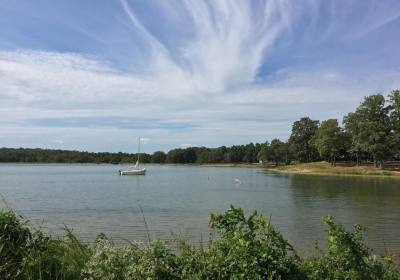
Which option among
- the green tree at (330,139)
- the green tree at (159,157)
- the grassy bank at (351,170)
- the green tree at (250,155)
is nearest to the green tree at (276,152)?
the green tree at (250,155)

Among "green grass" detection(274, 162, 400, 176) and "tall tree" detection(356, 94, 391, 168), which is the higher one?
"tall tree" detection(356, 94, 391, 168)

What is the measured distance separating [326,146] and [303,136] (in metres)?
20.9

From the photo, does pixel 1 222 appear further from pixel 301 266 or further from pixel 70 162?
pixel 70 162

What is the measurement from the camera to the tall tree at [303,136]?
8306cm

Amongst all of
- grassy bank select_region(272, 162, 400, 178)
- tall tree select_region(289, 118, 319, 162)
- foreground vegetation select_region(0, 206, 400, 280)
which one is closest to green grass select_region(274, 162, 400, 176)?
grassy bank select_region(272, 162, 400, 178)

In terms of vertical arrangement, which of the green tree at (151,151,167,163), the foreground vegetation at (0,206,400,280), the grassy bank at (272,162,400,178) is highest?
the green tree at (151,151,167,163)

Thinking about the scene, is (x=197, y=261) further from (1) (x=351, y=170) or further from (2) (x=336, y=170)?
(2) (x=336, y=170)

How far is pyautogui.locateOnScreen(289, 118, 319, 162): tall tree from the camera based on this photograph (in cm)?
8306

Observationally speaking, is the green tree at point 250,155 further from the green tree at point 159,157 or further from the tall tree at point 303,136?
Answer: the green tree at point 159,157

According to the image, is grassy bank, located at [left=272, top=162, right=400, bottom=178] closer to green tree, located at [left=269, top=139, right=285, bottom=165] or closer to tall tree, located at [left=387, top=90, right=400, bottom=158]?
tall tree, located at [left=387, top=90, right=400, bottom=158]

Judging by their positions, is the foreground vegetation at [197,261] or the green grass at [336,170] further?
the green grass at [336,170]

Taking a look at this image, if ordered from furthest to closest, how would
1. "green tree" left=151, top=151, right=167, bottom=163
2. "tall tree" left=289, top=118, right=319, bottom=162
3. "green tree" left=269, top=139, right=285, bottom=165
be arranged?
"green tree" left=151, top=151, right=167, bottom=163
"green tree" left=269, top=139, right=285, bottom=165
"tall tree" left=289, top=118, right=319, bottom=162

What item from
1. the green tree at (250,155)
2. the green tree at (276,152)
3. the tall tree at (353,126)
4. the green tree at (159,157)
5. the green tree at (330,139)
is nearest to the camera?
the tall tree at (353,126)

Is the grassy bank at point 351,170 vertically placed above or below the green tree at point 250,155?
below
